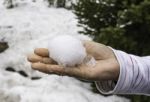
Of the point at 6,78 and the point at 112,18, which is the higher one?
the point at 112,18

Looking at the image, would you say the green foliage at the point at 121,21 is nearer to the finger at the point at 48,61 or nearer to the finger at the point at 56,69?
the finger at the point at 48,61

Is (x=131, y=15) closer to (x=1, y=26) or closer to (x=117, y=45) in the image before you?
(x=117, y=45)

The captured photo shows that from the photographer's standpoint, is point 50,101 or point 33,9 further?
point 33,9

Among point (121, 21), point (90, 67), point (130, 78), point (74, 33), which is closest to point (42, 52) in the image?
point (90, 67)

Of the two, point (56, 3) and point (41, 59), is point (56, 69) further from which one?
point (56, 3)

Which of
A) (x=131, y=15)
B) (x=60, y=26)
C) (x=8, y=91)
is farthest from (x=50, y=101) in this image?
(x=60, y=26)

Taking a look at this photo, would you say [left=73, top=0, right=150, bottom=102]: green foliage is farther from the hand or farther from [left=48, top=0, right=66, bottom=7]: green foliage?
[left=48, top=0, right=66, bottom=7]: green foliage

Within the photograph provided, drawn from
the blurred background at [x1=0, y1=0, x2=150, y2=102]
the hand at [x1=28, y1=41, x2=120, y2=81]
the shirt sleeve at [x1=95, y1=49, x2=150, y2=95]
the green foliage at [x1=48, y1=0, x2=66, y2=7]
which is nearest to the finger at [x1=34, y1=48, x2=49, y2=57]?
the hand at [x1=28, y1=41, x2=120, y2=81]
